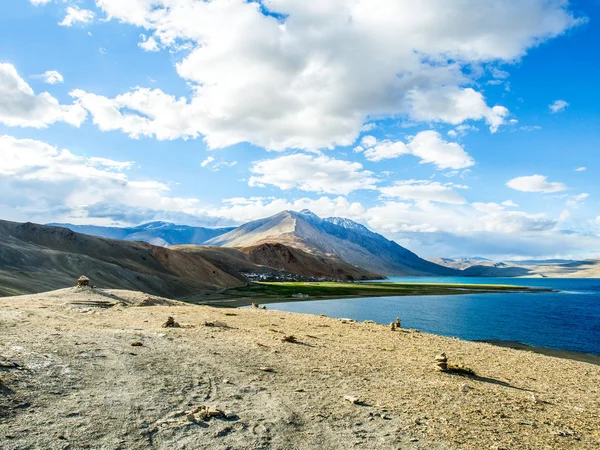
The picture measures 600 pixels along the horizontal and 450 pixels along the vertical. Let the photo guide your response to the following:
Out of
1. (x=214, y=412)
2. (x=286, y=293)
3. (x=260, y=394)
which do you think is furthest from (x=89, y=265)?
(x=214, y=412)

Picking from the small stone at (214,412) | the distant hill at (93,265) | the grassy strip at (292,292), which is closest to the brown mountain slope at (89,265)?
the distant hill at (93,265)

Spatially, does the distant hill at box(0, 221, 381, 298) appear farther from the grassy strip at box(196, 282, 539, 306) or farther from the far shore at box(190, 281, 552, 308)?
the grassy strip at box(196, 282, 539, 306)

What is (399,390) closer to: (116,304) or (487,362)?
(487,362)

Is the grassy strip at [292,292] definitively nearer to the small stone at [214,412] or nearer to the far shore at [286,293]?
the far shore at [286,293]

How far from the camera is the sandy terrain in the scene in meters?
9.46

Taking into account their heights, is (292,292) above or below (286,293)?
above

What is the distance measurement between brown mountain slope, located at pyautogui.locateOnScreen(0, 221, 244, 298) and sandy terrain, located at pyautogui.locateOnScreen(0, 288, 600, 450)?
36.0 m

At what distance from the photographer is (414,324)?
193 ft

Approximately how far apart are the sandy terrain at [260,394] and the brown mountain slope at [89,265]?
36.0 m

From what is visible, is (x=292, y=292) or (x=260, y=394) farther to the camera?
(x=292, y=292)

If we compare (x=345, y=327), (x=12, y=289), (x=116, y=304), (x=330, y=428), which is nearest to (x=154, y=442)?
(x=330, y=428)

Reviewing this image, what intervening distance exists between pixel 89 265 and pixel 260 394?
246 ft

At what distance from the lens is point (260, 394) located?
1244 centimetres

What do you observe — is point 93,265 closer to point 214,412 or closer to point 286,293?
point 286,293
